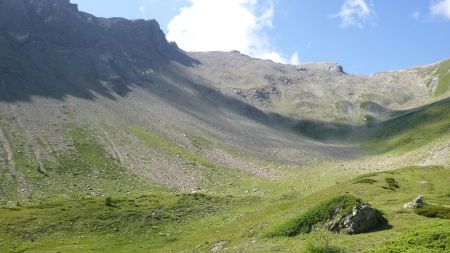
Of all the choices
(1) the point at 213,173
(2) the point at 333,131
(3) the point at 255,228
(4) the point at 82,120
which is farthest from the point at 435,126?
(3) the point at 255,228

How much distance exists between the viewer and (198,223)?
57.4 metres

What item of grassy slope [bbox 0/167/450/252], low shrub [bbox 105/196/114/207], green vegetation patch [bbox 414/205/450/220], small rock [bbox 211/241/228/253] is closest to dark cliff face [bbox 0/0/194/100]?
low shrub [bbox 105/196/114/207]

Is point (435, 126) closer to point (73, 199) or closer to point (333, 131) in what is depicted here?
point (333, 131)

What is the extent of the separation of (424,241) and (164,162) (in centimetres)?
7899

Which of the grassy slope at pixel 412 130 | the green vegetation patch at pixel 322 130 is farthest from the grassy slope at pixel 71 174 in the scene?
the green vegetation patch at pixel 322 130

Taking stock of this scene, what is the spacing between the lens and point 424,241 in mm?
24719

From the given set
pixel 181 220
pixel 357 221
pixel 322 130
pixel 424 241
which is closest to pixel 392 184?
pixel 357 221

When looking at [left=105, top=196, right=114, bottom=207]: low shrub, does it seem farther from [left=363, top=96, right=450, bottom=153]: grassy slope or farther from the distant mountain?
[left=363, top=96, right=450, bottom=153]: grassy slope

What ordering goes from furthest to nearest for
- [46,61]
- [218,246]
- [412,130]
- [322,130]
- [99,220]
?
[322,130]
[46,61]
[412,130]
[99,220]
[218,246]

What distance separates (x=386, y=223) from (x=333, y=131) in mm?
155516

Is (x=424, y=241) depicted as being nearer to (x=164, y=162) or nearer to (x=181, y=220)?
(x=181, y=220)

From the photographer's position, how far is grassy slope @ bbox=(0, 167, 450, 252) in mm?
39906

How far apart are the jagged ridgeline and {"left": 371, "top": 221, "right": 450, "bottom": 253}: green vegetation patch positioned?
150 mm

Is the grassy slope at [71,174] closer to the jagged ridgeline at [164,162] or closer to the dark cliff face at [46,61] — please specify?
the jagged ridgeline at [164,162]
